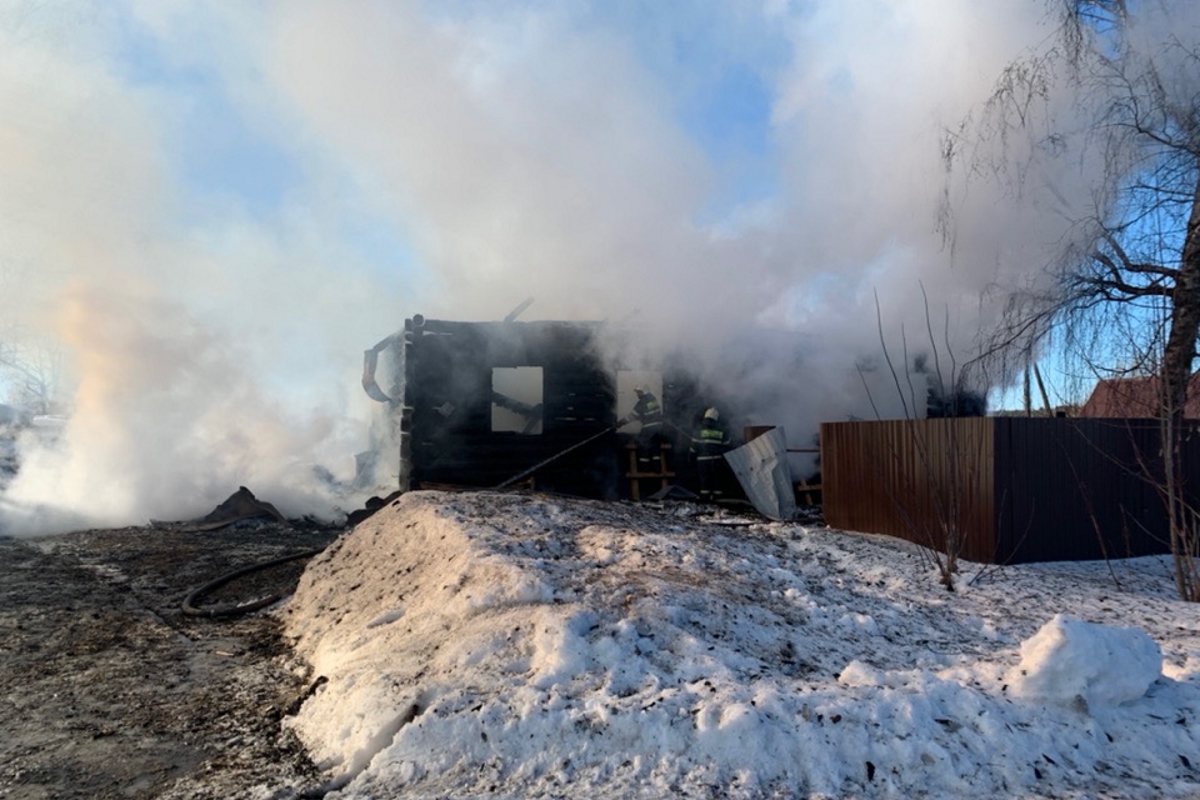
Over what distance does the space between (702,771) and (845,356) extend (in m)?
11.9

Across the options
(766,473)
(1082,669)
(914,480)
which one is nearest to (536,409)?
(766,473)

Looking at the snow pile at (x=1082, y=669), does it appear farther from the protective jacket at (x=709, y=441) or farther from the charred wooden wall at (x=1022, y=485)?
the protective jacket at (x=709, y=441)

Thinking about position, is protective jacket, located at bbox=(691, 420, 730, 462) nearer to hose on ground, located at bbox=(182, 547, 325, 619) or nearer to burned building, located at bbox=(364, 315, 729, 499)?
burned building, located at bbox=(364, 315, 729, 499)

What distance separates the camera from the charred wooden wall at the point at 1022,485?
7641 millimetres

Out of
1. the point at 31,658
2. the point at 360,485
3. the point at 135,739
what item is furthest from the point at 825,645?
the point at 360,485

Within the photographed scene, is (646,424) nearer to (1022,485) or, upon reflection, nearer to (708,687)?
(1022,485)

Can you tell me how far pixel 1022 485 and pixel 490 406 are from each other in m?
8.54

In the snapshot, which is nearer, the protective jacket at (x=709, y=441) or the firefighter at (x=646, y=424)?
the protective jacket at (x=709, y=441)

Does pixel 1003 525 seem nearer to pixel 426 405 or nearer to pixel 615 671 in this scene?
pixel 615 671

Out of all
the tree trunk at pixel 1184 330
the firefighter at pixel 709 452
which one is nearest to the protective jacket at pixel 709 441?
the firefighter at pixel 709 452

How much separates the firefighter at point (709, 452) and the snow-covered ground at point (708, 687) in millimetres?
6526

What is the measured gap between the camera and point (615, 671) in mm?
3760

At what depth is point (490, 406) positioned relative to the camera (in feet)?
44.6

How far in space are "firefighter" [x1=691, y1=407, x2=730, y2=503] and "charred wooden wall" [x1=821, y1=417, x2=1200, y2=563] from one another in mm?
3380
